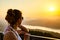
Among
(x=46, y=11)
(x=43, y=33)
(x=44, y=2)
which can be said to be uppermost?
(x=44, y=2)

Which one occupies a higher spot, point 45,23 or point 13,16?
point 13,16

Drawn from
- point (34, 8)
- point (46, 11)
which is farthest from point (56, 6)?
point (34, 8)

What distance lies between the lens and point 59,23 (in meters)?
1.87

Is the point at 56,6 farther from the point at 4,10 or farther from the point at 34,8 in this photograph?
the point at 4,10

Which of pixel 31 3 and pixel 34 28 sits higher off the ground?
pixel 31 3

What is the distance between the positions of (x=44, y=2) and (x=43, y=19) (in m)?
0.23

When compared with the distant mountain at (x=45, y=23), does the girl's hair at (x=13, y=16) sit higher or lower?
higher

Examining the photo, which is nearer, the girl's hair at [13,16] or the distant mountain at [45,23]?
the girl's hair at [13,16]

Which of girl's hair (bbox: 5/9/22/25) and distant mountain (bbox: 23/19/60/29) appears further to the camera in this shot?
distant mountain (bbox: 23/19/60/29)

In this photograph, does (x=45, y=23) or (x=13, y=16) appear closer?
(x=13, y=16)

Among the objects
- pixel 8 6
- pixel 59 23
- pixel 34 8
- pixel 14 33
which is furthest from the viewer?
pixel 8 6

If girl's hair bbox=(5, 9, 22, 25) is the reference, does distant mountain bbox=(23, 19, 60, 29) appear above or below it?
below

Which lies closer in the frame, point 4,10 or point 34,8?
point 34,8

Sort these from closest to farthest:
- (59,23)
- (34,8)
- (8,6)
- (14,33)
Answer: (14,33) < (59,23) < (34,8) < (8,6)
